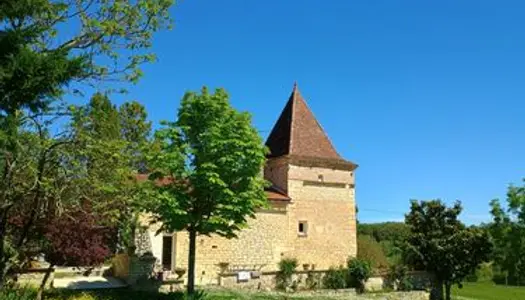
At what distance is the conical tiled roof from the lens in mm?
31141

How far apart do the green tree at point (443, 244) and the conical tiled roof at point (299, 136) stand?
223 inches

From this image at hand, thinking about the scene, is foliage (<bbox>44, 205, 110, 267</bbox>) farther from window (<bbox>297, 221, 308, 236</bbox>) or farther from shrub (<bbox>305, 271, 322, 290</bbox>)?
window (<bbox>297, 221, 308, 236</bbox>)

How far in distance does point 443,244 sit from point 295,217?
812 cm

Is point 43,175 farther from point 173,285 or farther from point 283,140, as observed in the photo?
point 283,140

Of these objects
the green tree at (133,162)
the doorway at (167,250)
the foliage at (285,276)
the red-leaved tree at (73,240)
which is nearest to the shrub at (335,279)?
the foliage at (285,276)

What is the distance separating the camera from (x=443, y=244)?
29.3 metres

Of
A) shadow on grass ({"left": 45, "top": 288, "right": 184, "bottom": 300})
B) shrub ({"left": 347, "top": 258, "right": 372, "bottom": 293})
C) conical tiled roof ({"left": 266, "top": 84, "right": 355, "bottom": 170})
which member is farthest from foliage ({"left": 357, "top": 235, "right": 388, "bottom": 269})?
shadow on grass ({"left": 45, "top": 288, "right": 184, "bottom": 300})

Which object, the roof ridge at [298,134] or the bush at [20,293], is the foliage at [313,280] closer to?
the roof ridge at [298,134]

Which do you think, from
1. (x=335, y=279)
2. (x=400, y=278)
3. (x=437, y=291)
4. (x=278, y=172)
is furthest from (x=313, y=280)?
(x=437, y=291)

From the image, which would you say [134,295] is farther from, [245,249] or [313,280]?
[313,280]

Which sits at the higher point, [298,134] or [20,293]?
[298,134]

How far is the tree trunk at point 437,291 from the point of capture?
29672mm

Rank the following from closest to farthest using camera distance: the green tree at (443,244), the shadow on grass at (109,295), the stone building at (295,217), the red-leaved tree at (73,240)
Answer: the red-leaved tree at (73,240) → the shadow on grass at (109,295) → the stone building at (295,217) → the green tree at (443,244)

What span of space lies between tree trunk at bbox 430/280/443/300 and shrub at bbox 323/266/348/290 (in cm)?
609
